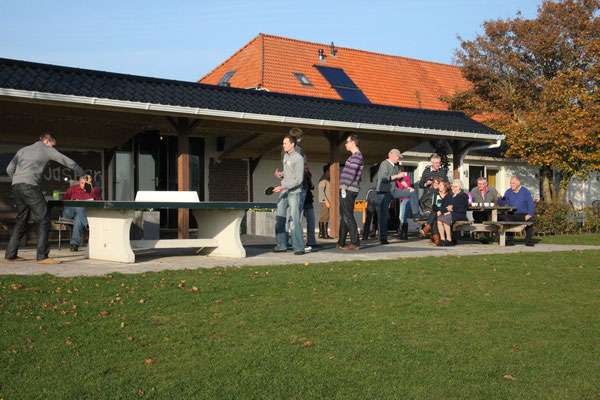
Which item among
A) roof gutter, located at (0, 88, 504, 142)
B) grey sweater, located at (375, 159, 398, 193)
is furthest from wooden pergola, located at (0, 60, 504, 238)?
grey sweater, located at (375, 159, 398, 193)

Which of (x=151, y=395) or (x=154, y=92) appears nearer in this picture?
(x=151, y=395)

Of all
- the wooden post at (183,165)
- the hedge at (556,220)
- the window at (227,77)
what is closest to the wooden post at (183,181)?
the wooden post at (183,165)

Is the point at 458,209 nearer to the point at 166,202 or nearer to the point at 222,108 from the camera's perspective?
the point at 222,108

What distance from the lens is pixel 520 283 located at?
24.7 feet

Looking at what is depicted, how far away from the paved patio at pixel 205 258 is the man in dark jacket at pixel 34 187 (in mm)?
315

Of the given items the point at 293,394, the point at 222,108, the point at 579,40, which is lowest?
the point at 293,394

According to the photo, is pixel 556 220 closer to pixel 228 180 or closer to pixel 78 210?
pixel 228 180

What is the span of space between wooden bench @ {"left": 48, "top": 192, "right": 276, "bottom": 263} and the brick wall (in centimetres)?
777

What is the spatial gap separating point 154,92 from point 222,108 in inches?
46.8

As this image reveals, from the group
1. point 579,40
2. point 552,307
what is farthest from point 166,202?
point 579,40

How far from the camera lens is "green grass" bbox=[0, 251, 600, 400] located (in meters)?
4.03

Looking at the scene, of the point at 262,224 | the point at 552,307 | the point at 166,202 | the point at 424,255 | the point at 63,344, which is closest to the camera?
the point at 63,344

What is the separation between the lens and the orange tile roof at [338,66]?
2528 cm

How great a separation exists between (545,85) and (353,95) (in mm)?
6942
